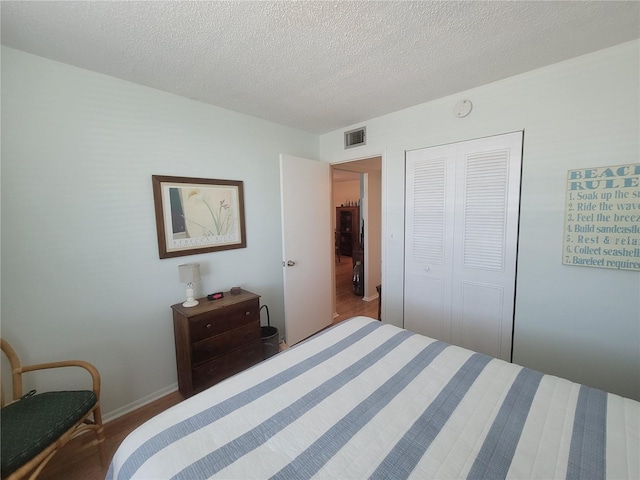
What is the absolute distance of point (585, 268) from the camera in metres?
1.75

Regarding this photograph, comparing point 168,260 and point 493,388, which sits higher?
point 168,260

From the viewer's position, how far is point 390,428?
0.97 m

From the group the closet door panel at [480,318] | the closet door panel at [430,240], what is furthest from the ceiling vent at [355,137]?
the closet door panel at [480,318]

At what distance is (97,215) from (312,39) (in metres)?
1.79

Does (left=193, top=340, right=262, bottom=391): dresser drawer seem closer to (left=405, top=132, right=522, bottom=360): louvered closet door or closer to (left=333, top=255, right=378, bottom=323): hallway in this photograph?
(left=333, top=255, right=378, bottom=323): hallway

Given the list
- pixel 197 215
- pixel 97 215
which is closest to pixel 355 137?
pixel 197 215

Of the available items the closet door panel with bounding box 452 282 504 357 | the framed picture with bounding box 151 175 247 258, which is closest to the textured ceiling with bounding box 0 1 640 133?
the framed picture with bounding box 151 175 247 258

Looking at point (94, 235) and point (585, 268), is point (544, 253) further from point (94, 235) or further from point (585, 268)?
point (94, 235)

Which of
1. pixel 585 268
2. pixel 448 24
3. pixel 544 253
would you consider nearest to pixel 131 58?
pixel 448 24

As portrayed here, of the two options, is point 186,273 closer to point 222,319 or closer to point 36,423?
point 222,319

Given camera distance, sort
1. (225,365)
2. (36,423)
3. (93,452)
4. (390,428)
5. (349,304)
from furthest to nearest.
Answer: (349,304), (225,365), (93,452), (36,423), (390,428)

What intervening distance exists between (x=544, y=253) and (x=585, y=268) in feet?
0.75

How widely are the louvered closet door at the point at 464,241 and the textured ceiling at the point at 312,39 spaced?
0.61m

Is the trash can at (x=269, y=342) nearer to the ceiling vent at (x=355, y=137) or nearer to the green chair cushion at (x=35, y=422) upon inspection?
the green chair cushion at (x=35, y=422)
